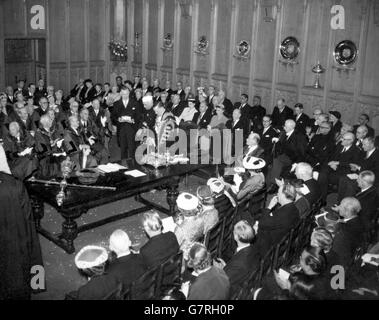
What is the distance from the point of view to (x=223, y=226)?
4629 millimetres

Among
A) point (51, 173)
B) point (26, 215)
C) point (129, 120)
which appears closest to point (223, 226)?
point (26, 215)

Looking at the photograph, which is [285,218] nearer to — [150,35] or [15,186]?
[15,186]

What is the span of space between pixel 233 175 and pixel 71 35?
992 cm

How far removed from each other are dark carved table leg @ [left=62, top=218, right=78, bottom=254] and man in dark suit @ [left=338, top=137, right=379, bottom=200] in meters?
4.15

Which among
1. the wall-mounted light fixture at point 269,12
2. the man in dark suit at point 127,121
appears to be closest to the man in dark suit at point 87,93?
the man in dark suit at point 127,121

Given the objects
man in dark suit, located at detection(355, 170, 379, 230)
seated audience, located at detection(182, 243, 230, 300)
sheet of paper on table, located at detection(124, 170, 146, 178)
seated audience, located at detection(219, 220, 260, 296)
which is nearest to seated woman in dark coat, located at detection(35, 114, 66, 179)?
sheet of paper on table, located at detection(124, 170, 146, 178)

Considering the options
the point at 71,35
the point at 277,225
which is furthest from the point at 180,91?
the point at 277,225

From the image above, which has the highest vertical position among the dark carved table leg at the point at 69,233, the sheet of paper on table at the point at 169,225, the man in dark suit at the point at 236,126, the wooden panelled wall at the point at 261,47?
the wooden panelled wall at the point at 261,47

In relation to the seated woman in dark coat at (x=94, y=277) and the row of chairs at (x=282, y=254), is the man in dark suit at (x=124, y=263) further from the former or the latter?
the row of chairs at (x=282, y=254)

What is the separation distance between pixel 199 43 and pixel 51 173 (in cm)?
782

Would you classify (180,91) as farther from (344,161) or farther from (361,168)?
(361,168)

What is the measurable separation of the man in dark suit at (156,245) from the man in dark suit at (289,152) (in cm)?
424

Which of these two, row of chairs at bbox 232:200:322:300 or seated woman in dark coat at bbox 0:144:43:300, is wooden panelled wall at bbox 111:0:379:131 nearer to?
row of chairs at bbox 232:200:322:300

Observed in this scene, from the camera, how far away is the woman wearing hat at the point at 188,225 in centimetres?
437
